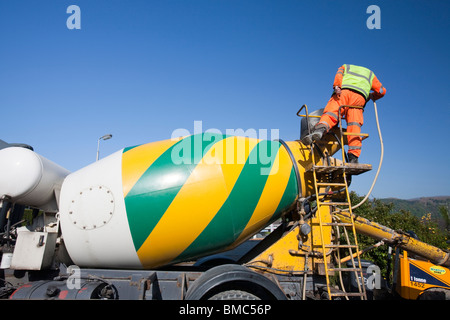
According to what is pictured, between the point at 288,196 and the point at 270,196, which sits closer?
the point at 270,196

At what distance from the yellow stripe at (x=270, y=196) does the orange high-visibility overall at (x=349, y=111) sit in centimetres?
111

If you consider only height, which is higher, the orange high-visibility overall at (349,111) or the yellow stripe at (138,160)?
the orange high-visibility overall at (349,111)

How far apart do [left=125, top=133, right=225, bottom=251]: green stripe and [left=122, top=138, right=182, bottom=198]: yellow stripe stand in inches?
2.8

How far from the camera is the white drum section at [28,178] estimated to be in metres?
3.97

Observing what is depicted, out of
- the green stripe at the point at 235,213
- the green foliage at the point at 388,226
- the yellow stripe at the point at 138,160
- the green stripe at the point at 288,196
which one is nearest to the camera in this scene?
the yellow stripe at the point at 138,160

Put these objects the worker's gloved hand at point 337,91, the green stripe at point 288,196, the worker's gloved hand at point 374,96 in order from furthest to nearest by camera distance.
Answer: the worker's gloved hand at point 374,96, the worker's gloved hand at point 337,91, the green stripe at point 288,196

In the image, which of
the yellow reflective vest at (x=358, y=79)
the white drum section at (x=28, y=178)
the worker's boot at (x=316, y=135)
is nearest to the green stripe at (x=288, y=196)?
the worker's boot at (x=316, y=135)

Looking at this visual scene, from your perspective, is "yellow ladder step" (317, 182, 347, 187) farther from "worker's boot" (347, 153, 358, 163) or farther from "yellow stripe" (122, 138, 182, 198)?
"yellow stripe" (122, 138, 182, 198)

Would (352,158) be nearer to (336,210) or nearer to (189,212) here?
(336,210)

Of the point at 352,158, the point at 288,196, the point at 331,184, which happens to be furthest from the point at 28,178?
the point at 352,158

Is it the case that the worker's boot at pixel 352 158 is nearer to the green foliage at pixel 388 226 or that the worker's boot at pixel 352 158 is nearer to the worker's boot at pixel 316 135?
the worker's boot at pixel 316 135

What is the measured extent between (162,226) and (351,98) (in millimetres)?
3998

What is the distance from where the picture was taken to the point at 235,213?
4.18 meters
